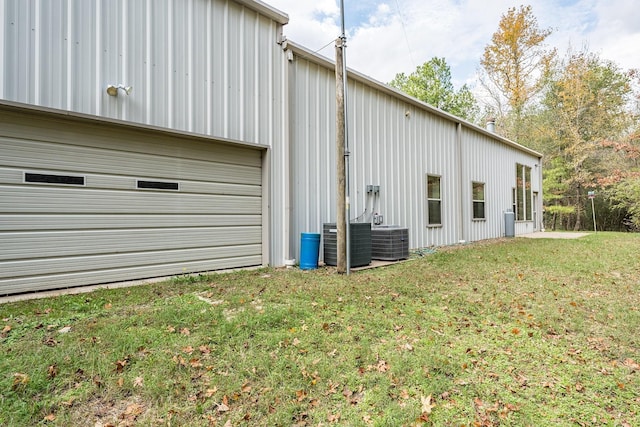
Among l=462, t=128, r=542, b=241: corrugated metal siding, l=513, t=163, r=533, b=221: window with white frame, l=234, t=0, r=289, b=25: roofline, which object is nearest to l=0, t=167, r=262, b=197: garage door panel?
l=234, t=0, r=289, b=25: roofline

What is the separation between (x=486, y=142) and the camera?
12586 millimetres

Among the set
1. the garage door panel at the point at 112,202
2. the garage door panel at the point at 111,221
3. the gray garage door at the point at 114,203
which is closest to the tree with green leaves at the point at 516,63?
the gray garage door at the point at 114,203

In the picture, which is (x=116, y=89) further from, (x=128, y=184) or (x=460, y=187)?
(x=460, y=187)

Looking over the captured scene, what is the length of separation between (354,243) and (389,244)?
1.22m

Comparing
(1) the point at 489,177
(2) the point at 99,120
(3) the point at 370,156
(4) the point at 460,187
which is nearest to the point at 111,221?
(2) the point at 99,120

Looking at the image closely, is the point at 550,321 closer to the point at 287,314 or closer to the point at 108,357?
the point at 287,314

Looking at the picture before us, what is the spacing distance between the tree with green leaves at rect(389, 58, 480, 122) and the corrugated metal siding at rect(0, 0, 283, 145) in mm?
19925

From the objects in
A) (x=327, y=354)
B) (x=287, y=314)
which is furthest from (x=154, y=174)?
(x=327, y=354)

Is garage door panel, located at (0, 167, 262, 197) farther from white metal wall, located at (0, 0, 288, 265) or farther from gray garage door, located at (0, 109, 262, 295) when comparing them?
Answer: white metal wall, located at (0, 0, 288, 265)

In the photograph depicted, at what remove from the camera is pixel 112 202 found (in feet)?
14.9

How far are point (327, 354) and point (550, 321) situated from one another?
A: 2.26 m

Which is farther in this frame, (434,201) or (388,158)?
(434,201)

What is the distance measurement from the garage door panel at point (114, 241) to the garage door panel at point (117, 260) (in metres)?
0.06

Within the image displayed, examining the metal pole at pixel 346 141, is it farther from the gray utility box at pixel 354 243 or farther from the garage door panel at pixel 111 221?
the garage door panel at pixel 111 221
